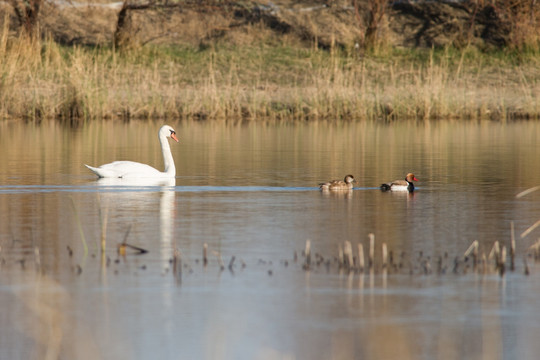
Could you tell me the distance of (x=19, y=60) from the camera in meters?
23.4

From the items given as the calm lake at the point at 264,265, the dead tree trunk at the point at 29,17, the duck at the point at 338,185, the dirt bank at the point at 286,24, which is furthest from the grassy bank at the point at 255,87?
the duck at the point at 338,185

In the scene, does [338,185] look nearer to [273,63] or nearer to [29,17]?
[273,63]

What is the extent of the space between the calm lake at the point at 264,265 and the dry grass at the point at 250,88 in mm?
8354

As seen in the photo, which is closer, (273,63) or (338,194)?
(338,194)

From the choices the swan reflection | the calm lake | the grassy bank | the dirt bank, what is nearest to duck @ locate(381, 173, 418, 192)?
the calm lake

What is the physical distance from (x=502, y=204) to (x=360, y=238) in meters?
2.47

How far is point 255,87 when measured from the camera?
26.4m

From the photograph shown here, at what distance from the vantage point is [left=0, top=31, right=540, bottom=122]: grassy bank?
2308 centimetres

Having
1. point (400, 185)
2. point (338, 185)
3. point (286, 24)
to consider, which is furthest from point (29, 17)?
point (400, 185)

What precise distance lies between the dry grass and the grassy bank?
0.03 meters

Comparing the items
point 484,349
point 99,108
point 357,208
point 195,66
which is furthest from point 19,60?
point 484,349

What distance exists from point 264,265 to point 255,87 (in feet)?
62.8

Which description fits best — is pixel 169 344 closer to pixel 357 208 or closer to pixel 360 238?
pixel 360 238

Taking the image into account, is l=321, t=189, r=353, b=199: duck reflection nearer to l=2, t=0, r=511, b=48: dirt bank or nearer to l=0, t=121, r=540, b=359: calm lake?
l=0, t=121, r=540, b=359: calm lake
